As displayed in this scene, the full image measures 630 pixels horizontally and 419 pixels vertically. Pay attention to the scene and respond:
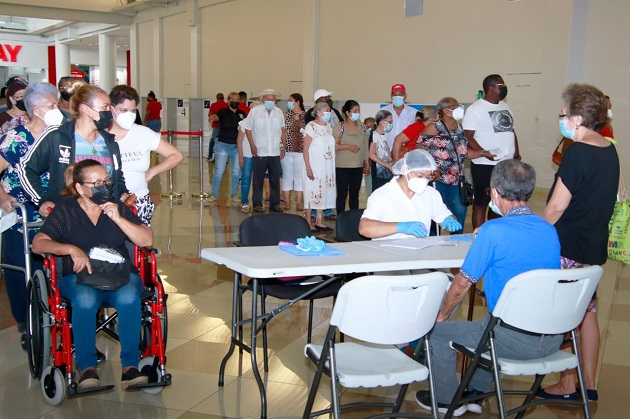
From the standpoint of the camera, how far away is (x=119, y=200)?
3.46m

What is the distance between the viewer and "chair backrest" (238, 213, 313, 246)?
3.87 metres

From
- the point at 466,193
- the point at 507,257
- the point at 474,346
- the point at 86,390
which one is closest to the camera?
the point at 507,257

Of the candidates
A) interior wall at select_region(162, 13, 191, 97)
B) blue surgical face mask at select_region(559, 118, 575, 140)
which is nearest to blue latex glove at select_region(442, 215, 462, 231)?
blue surgical face mask at select_region(559, 118, 575, 140)

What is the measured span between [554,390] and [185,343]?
208cm

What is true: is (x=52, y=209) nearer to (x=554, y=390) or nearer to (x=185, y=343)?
(x=185, y=343)

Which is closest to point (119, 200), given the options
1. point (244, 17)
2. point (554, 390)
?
point (554, 390)

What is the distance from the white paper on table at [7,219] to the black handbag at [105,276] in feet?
2.33

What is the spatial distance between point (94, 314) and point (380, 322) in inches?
56.6

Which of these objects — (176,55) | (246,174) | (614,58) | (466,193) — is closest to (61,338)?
(466,193)

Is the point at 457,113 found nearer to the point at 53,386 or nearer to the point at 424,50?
the point at 53,386

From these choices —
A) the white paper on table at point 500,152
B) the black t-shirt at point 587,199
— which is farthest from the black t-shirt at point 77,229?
the white paper on table at point 500,152

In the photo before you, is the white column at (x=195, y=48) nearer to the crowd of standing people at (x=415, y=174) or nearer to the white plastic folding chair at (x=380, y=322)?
the crowd of standing people at (x=415, y=174)

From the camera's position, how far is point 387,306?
7.91 feet

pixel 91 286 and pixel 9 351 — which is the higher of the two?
pixel 91 286
